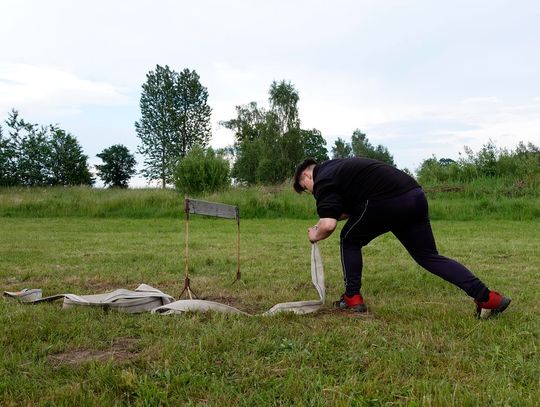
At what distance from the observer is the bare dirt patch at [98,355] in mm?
3172

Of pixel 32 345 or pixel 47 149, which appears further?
pixel 47 149

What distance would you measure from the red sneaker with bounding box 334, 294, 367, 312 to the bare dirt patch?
6.81 feet

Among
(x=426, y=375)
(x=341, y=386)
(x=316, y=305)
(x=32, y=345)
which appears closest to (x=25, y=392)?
(x=32, y=345)

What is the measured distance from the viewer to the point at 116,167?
252 ft

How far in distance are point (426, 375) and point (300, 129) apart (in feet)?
183

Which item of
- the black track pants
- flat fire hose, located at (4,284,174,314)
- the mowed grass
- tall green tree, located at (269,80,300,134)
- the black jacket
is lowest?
the mowed grass

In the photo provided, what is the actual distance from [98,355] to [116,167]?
7738 cm

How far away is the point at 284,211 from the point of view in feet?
61.1

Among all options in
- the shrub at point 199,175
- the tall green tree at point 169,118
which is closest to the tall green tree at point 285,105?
the tall green tree at point 169,118

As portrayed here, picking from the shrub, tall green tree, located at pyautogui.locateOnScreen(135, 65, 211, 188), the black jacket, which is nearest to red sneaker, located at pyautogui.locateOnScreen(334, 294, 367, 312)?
the black jacket

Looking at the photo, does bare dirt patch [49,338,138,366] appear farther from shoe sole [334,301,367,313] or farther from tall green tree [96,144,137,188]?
tall green tree [96,144,137,188]

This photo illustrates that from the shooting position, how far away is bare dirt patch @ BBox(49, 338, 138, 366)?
317 cm

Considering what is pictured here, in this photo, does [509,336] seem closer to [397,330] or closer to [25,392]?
[397,330]

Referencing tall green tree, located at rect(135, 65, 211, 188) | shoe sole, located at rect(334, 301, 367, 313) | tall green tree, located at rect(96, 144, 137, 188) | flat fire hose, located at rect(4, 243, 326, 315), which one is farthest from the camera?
tall green tree, located at rect(96, 144, 137, 188)
